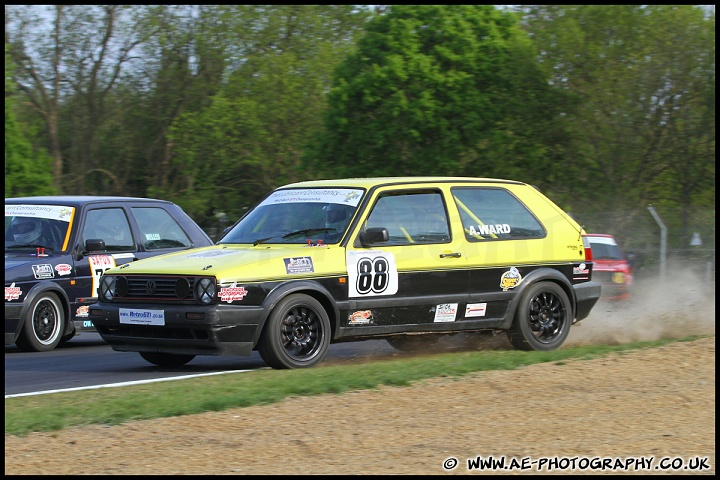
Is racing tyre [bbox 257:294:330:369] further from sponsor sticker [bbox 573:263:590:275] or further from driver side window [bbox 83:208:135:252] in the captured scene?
driver side window [bbox 83:208:135:252]

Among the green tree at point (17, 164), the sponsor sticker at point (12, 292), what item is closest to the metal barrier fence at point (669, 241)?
the sponsor sticker at point (12, 292)

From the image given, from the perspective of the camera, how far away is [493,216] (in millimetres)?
11148

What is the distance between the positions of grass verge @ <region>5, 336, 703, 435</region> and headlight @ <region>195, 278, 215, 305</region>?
0.70 metres

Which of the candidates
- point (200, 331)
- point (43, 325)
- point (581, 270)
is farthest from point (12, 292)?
point (581, 270)

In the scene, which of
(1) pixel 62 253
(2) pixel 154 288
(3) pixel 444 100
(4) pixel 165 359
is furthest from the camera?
(3) pixel 444 100

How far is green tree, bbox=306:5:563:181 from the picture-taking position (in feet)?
94.0

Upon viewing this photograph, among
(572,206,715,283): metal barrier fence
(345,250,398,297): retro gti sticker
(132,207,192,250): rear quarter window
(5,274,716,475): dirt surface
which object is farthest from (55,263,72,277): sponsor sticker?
(572,206,715,283): metal barrier fence

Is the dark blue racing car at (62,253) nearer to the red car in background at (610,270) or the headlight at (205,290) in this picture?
the headlight at (205,290)

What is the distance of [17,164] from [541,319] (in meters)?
22.0

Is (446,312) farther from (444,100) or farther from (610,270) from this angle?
(444,100)

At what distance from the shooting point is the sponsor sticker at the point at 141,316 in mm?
9375

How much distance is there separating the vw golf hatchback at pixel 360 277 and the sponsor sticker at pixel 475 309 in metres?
0.01

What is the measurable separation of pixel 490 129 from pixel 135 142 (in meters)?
13.5

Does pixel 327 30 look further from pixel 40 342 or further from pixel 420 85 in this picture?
pixel 40 342
